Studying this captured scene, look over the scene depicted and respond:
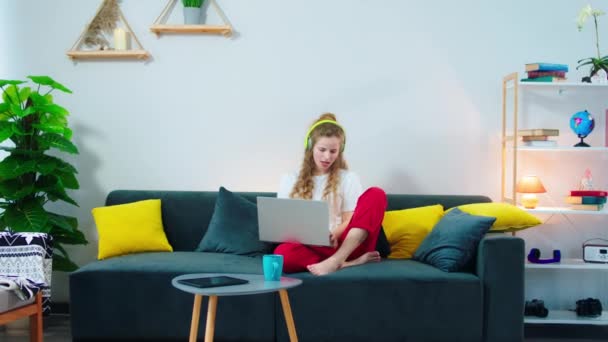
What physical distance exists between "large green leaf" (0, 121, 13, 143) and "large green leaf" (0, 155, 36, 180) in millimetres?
132

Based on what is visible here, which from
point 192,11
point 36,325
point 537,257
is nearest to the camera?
point 36,325

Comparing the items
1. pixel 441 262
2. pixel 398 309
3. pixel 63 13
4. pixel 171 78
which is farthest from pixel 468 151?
pixel 63 13

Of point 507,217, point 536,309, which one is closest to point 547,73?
point 507,217

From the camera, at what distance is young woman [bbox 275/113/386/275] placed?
3.29 m

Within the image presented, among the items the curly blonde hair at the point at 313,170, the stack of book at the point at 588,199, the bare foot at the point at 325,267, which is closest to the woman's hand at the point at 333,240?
the bare foot at the point at 325,267

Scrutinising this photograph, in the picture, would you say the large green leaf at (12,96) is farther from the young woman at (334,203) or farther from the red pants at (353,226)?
the red pants at (353,226)

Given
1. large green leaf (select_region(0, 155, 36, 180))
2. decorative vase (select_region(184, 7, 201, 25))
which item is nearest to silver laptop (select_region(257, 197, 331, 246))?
large green leaf (select_region(0, 155, 36, 180))

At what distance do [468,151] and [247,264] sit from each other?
5.08 feet

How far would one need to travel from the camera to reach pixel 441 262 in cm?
329

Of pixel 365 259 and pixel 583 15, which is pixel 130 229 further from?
pixel 583 15

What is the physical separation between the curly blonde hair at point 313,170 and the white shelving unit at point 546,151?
0.96 m

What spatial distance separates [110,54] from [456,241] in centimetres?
226

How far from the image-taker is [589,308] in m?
3.82

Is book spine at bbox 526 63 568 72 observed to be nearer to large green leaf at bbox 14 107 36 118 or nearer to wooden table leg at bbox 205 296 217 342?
wooden table leg at bbox 205 296 217 342
